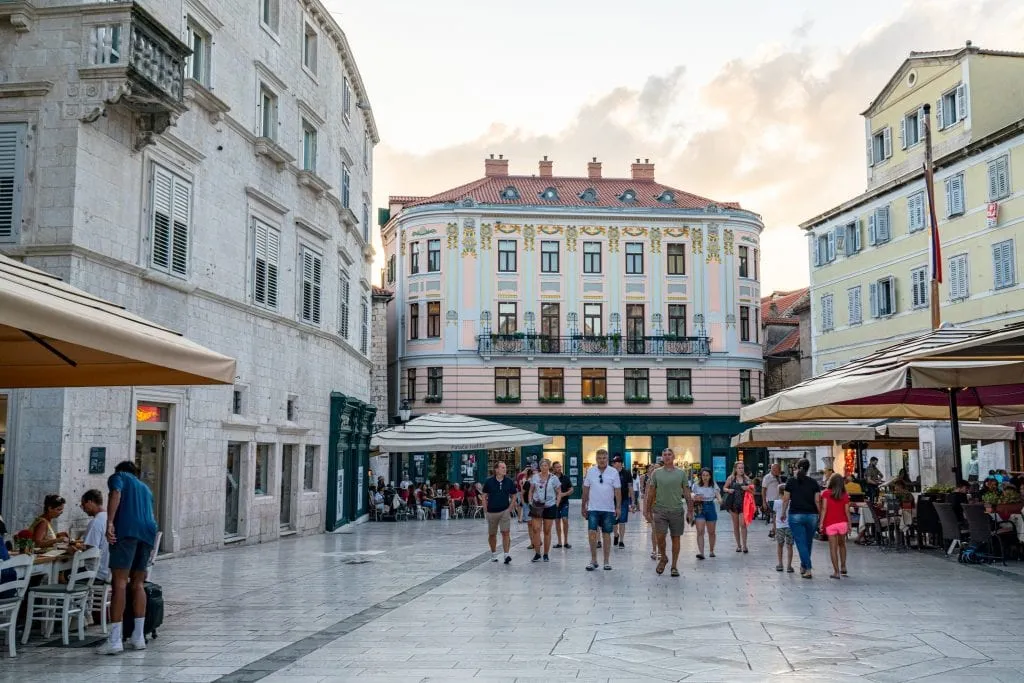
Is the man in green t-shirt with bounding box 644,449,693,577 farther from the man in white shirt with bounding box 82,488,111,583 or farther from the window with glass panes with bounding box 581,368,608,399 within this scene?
the window with glass panes with bounding box 581,368,608,399

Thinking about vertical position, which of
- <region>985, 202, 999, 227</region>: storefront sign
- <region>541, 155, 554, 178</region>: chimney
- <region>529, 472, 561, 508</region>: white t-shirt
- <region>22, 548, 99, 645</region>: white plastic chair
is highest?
<region>541, 155, 554, 178</region>: chimney

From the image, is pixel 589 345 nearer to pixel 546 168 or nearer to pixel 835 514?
pixel 546 168

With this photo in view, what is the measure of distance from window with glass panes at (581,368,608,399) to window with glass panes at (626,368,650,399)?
1.10 metres

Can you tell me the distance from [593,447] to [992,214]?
2145cm

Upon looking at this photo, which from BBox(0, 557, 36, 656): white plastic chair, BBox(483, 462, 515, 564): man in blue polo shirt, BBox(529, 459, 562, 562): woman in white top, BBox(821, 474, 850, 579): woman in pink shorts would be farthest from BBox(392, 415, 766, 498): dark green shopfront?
BBox(0, 557, 36, 656): white plastic chair

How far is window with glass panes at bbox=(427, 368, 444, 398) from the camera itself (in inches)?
1960

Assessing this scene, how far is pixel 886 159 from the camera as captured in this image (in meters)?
41.5

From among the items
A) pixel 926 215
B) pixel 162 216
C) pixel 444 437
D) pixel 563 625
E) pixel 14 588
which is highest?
pixel 926 215

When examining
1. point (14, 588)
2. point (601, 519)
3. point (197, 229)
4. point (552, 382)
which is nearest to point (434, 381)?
point (552, 382)

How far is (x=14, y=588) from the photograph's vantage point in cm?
929

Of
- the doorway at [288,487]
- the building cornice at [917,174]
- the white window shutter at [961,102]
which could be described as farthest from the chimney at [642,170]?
the doorway at [288,487]

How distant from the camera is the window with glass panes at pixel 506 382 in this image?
163 feet

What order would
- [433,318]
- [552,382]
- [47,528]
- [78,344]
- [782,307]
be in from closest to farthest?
[78,344]
[47,528]
[552,382]
[433,318]
[782,307]

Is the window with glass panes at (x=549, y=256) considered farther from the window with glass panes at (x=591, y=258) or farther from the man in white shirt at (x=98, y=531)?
the man in white shirt at (x=98, y=531)
